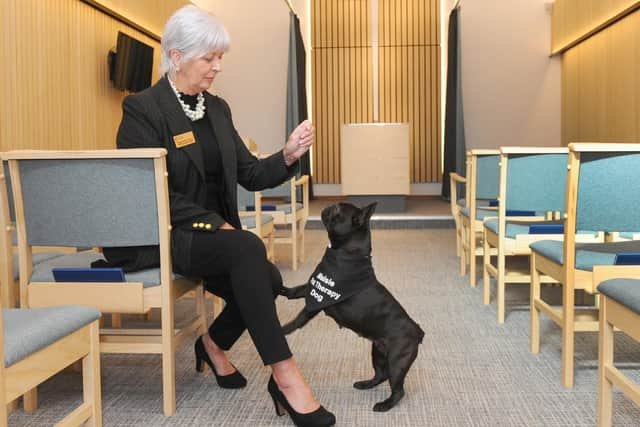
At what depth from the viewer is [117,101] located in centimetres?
662

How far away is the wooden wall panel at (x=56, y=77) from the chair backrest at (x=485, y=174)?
10.5 feet

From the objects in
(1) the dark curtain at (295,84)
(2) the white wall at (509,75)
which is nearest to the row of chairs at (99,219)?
(1) the dark curtain at (295,84)

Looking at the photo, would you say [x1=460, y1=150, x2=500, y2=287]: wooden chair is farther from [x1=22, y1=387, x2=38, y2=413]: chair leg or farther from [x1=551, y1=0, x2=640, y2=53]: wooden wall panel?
[x1=551, y1=0, x2=640, y2=53]: wooden wall panel

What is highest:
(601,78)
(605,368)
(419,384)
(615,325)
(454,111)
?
(601,78)

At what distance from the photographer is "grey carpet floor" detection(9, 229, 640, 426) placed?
1.99 meters

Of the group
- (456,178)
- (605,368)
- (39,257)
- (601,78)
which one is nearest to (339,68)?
(601,78)

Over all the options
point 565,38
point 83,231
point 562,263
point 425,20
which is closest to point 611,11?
point 565,38

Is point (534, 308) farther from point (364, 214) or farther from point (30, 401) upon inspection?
point (30, 401)

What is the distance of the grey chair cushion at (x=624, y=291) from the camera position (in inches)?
58.3

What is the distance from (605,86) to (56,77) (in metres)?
5.53

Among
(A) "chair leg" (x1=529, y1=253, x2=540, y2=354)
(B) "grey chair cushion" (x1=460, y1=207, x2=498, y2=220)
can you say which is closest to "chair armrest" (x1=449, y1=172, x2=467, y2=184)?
(B) "grey chair cushion" (x1=460, y1=207, x2=498, y2=220)

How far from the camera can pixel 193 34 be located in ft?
6.72

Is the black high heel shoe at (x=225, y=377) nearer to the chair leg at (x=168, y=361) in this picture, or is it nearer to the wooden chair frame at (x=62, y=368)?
the chair leg at (x=168, y=361)

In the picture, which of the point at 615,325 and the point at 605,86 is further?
the point at 605,86
